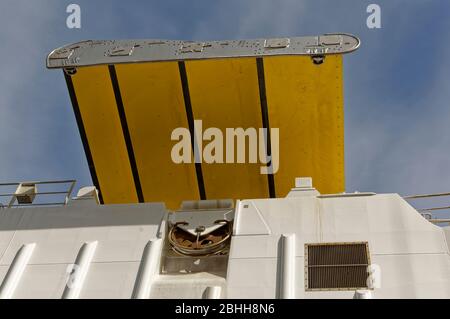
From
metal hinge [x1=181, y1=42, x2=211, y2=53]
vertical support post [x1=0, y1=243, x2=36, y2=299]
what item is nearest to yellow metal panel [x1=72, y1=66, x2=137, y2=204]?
metal hinge [x1=181, y1=42, x2=211, y2=53]

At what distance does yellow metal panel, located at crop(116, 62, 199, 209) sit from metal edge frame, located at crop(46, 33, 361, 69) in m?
0.27

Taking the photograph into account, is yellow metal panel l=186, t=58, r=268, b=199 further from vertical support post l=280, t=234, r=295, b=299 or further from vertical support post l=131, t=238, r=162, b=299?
vertical support post l=280, t=234, r=295, b=299

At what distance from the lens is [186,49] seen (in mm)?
12625

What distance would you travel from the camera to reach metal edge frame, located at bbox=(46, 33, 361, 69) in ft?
40.3

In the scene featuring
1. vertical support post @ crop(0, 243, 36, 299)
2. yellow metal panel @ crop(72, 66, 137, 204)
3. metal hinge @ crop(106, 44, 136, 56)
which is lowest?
vertical support post @ crop(0, 243, 36, 299)


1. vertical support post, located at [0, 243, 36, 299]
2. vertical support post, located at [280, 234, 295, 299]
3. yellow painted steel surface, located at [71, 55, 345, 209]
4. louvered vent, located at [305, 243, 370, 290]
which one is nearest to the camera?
vertical support post, located at [280, 234, 295, 299]

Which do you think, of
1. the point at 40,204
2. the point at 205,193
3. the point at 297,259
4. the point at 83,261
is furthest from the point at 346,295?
the point at 40,204

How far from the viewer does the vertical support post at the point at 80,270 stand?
409 inches

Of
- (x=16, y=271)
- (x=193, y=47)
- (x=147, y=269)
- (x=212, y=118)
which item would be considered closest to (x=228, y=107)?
(x=212, y=118)

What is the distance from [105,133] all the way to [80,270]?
3739mm

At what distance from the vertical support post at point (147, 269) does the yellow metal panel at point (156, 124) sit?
9.63 feet

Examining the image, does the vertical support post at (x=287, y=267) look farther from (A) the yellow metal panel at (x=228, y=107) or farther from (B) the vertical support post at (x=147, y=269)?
(A) the yellow metal panel at (x=228, y=107)

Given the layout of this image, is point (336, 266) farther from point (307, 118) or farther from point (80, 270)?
point (80, 270)

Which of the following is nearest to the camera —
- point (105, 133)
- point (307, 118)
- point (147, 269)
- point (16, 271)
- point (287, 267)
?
point (287, 267)
